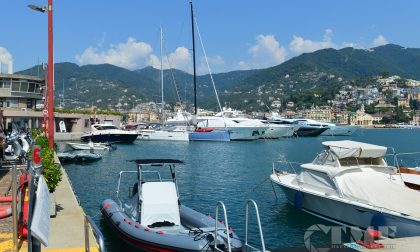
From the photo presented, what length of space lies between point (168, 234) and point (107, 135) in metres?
54.9

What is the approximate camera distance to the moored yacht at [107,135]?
64625 millimetres

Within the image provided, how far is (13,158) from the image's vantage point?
2320 cm

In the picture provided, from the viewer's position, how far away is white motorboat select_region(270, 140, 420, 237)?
14577 millimetres

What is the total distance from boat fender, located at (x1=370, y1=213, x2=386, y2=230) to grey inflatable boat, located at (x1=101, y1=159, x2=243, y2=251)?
18.0 feet

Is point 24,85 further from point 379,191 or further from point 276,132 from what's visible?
point 379,191

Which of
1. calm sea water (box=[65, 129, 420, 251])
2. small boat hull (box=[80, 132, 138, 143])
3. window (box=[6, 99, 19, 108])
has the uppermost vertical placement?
window (box=[6, 99, 19, 108])

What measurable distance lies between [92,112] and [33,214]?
87.1 metres

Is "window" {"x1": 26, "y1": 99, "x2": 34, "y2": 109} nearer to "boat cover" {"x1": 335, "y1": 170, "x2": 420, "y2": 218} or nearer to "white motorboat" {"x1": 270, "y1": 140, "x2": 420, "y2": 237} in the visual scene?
"white motorboat" {"x1": 270, "y1": 140, "x2": 420, "y2": 237}

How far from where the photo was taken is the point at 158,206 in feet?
44.5

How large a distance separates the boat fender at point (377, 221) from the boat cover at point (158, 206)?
6615 millimetres

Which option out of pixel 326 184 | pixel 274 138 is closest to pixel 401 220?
pixel 326 184

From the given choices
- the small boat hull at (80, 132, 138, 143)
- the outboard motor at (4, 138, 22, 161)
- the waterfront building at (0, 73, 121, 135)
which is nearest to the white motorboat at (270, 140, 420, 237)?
the outboard motor at (4, 138, 22, 161)

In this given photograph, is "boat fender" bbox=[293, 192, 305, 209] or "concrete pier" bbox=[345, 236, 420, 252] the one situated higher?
"concrete pier" bbox=[345, 236, 420, 252]

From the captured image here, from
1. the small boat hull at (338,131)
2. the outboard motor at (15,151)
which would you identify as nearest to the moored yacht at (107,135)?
the outboard motor at (15,151)
